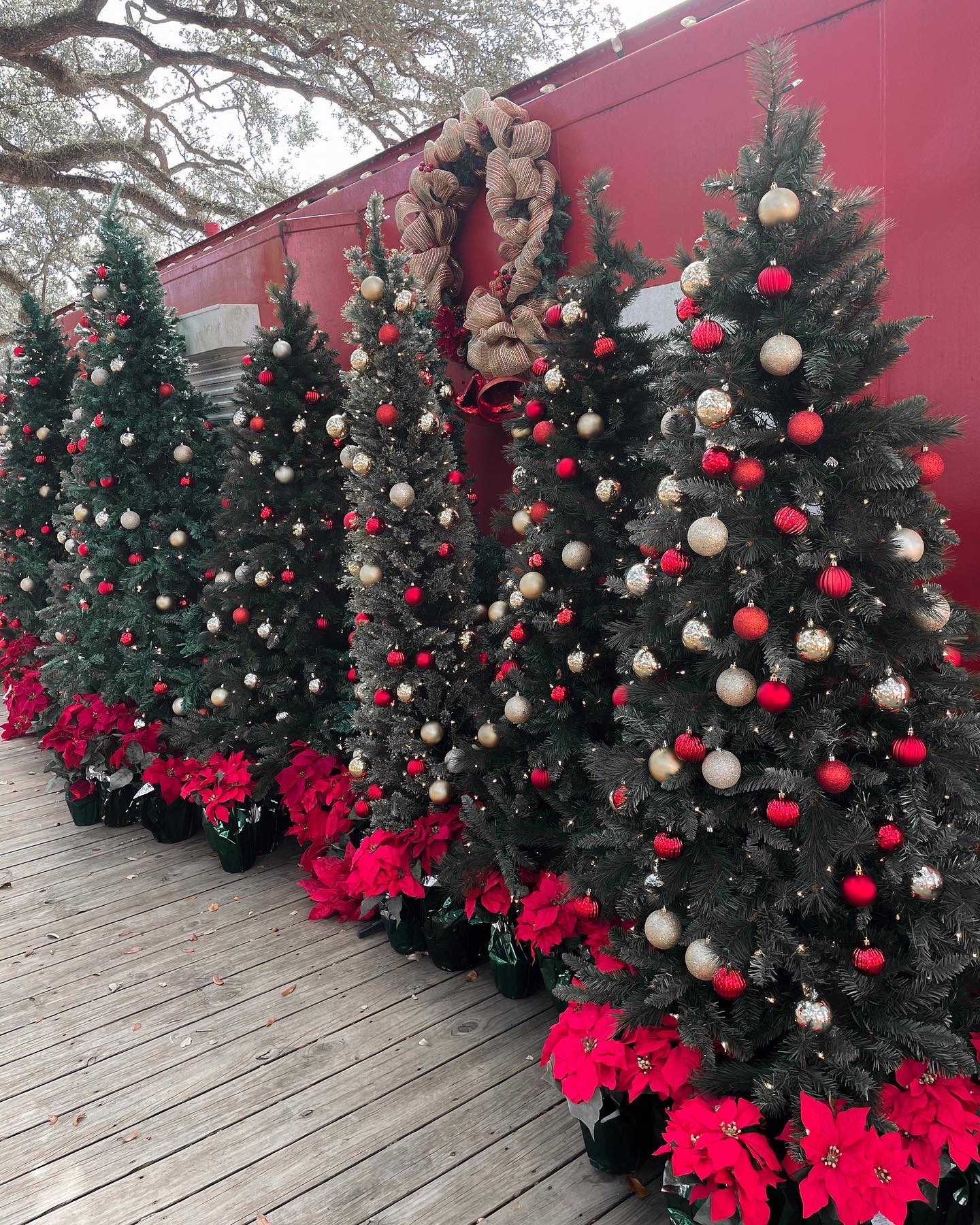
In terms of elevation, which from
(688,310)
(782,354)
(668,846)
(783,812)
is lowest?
(668,846)

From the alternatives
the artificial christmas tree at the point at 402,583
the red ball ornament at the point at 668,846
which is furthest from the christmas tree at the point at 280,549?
the red ball ornament at the point at 668,846

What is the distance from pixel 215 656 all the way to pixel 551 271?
220 cm

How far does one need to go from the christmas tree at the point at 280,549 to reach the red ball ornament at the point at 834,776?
2471 millimetres

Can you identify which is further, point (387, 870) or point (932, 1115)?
point (387, 870)

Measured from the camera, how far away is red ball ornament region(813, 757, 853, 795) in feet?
5.62

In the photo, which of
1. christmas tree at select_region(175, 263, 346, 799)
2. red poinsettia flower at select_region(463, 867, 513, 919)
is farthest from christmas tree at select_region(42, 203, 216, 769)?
red poinsettia flower at select_region(463, 867, 513, 919)

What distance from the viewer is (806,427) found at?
1.70 m

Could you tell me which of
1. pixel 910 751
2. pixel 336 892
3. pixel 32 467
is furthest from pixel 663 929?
pixel 32 467

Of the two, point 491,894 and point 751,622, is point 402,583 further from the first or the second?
point 751,622

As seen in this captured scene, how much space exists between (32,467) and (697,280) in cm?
519

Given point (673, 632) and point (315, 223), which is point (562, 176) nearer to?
point (315, 223)

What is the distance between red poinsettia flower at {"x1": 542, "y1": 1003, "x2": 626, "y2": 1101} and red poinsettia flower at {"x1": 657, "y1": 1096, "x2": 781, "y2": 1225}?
233mm

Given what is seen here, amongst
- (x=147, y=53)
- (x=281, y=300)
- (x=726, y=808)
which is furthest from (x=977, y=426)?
(x=147, y=53)

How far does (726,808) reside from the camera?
1868 millimetres
